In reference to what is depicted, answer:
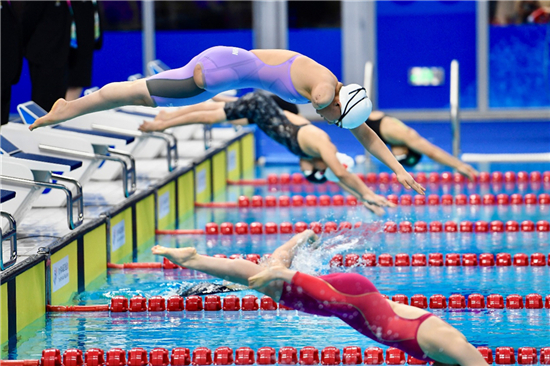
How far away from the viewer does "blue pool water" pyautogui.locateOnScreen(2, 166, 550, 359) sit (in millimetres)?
4098

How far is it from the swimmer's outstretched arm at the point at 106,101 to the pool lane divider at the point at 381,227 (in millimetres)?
2381

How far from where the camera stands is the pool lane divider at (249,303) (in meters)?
4.56

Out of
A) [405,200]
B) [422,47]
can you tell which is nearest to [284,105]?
[405,200]

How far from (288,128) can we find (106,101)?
2121mm

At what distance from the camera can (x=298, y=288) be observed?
323 centimetres

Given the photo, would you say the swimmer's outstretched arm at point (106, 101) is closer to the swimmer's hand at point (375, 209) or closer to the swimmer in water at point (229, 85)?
the swimmer in water at point (229, 85)

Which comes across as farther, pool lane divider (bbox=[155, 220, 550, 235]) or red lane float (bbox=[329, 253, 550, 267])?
pool lane divider (bbox=[155, 220, 550, 235])

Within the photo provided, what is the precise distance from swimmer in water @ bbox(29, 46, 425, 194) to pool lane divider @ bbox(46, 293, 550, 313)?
1005 millimetres

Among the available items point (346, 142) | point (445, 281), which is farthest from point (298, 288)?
point (346, 142)

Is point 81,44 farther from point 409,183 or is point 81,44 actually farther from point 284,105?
point 409,183

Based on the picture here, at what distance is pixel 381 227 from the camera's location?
257 inches

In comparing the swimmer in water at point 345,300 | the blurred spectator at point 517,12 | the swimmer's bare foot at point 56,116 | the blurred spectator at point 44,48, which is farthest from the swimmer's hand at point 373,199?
the blurred spectator at point 517,12

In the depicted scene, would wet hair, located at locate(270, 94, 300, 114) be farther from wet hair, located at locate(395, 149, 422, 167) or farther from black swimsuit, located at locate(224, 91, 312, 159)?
wet hair, located at locate(395, 149, 422, 167)

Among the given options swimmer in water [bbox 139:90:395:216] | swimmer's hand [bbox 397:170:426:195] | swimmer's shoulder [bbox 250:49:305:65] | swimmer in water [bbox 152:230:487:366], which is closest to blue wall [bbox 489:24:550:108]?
swimmer in water [bbox 139:90:395:216]
